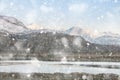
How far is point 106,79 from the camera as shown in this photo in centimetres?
6231

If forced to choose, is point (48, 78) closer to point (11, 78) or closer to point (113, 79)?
point (11, 78)

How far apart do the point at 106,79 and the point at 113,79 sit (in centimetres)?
213

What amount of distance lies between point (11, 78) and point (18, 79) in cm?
323

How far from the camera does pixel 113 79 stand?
60.4 m

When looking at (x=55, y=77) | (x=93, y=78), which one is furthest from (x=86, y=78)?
(x=55, y=77)

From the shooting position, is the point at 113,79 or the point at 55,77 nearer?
the point at 113,79

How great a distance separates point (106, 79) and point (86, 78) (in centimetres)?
325

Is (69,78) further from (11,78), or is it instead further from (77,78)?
(11,78)

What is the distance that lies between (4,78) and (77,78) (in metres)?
11.9

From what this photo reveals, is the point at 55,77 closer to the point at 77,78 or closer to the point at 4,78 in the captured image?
the point at 77,78

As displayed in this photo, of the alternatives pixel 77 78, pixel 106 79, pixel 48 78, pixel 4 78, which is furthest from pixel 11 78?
pixel 106 79

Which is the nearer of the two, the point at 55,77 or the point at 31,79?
the point at 31,79

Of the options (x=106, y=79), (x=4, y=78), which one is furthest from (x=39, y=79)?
(x=106, y=79)

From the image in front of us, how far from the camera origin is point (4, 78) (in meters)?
62.8
